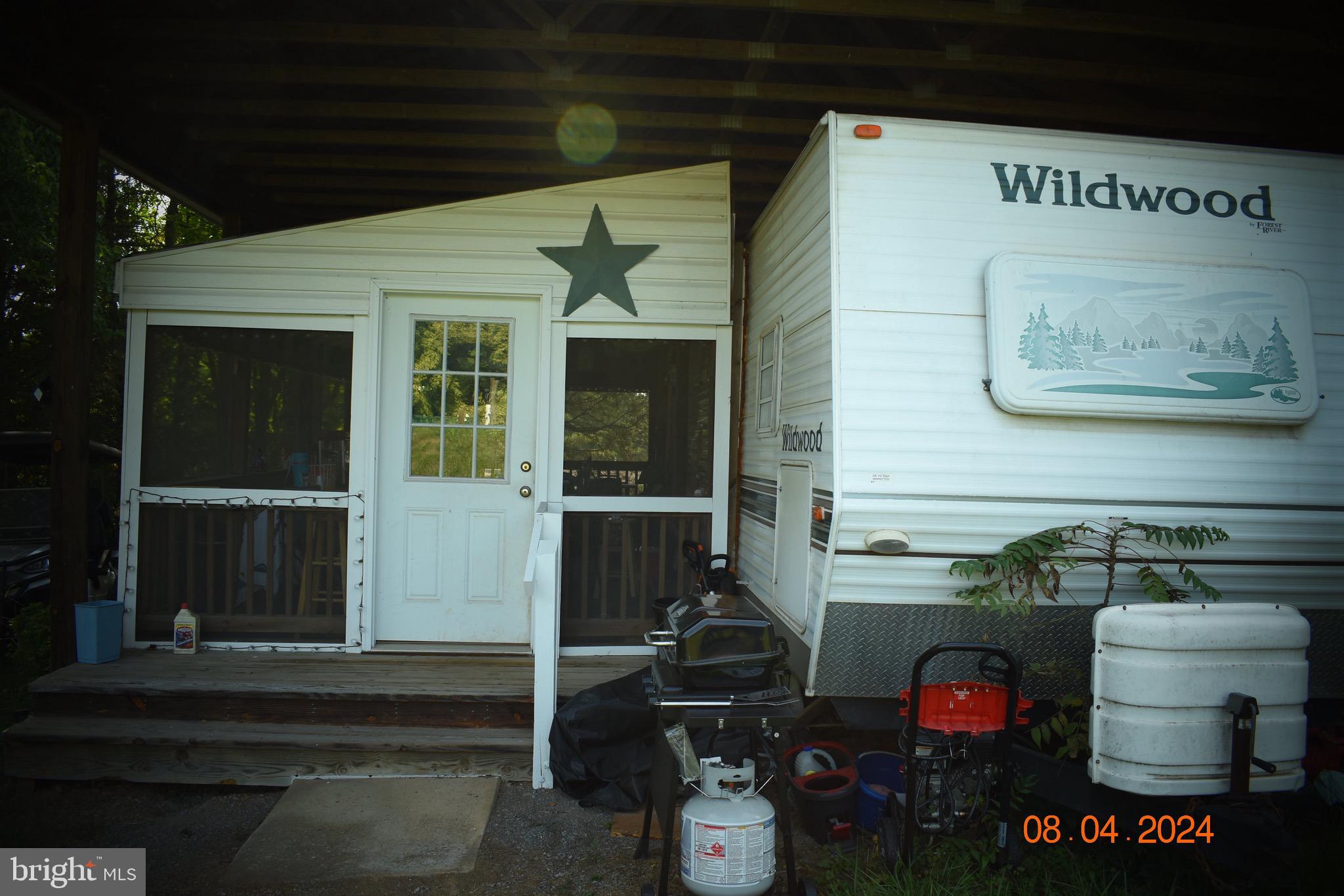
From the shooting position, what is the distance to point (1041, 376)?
3.10 m

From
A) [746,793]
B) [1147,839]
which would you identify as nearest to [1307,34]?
[1147,839]

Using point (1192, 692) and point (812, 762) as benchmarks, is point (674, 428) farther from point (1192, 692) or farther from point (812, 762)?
point (1192, 692)

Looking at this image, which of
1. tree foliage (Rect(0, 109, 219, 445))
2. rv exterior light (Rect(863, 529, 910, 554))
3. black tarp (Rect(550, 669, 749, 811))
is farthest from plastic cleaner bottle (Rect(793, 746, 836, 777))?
tree foliage (Rect(0, 109, 219, 445))

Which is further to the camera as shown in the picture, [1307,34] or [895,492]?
[1307,34]

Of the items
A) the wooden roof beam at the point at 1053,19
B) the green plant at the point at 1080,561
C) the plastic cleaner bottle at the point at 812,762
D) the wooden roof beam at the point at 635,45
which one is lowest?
the plastic cleaner bottle at the point at 812,762

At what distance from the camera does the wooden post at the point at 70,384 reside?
4.34 meters

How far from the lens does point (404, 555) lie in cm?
475

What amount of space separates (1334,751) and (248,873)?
14.3 ft

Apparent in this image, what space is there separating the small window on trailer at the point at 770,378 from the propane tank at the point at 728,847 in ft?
6.14

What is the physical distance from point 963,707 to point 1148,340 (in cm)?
157

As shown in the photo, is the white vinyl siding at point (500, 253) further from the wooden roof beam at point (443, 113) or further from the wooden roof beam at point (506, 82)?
the wooden roof beam at point (506, 82)

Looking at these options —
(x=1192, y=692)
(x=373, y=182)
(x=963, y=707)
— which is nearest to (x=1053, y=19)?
(x=1192, y=692)

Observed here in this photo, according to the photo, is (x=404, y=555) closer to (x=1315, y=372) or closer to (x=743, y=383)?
(x=743, y=383)

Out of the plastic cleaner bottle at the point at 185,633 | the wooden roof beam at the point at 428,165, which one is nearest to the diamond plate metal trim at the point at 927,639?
the wooden roof beam at the point at 428,165
